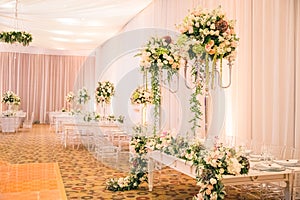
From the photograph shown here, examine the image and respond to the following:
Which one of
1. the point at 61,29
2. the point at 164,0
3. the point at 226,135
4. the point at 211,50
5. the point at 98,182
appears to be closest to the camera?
the point at 211,50

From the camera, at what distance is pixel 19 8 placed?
10383 millimetres

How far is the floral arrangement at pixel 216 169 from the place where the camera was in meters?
3.53

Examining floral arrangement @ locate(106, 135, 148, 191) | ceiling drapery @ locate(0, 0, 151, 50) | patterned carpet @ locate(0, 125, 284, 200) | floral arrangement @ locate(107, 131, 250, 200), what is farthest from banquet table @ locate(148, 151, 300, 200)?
ceiling drapery @ locate(0, 0, 151, 50)

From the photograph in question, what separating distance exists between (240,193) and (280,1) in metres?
3.19

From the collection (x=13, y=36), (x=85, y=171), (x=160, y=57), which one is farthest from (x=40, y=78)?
(x=160, y=57)

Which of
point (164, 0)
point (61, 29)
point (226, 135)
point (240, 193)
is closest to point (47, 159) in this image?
point (226, 135)

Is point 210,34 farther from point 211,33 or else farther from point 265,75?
point 265,75

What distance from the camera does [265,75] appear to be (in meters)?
6.11

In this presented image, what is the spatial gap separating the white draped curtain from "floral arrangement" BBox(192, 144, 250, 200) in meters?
2.17

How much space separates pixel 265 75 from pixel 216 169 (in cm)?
306

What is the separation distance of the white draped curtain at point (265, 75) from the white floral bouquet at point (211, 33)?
174 cm

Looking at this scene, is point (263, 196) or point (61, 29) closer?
point (263, 196)

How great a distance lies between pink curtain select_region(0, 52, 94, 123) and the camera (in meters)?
19.5

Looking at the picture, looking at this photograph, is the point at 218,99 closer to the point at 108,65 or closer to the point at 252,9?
the point at 252,9
